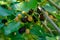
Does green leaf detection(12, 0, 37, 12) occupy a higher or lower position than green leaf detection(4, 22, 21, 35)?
higher

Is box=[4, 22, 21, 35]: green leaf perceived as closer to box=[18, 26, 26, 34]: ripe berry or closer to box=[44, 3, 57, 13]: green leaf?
box=[18, 26, 26, 34]: ripe berry

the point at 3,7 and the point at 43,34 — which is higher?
the point at 3,7

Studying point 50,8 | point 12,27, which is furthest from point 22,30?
point 50,8

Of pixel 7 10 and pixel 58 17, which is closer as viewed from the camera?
pixel 7 10

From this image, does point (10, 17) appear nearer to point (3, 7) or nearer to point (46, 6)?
point (3, 7)

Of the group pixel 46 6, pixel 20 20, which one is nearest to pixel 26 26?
pixel 20 20

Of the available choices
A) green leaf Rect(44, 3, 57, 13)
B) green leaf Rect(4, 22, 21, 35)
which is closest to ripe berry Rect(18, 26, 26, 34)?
green leaf Rect(4, 22, 21, 35)

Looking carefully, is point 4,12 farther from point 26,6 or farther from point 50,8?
point 50,8

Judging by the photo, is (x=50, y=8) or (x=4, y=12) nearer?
(x=4, y=12)

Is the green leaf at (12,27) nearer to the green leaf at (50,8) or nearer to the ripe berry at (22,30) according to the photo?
the ripe berry at (22,30)

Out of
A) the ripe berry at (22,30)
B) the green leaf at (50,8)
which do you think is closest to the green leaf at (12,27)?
the ripe berry at (22,30)

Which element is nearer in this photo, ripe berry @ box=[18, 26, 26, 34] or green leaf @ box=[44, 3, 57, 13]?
ripe berry @ box=[18, 26, 26, 34]
